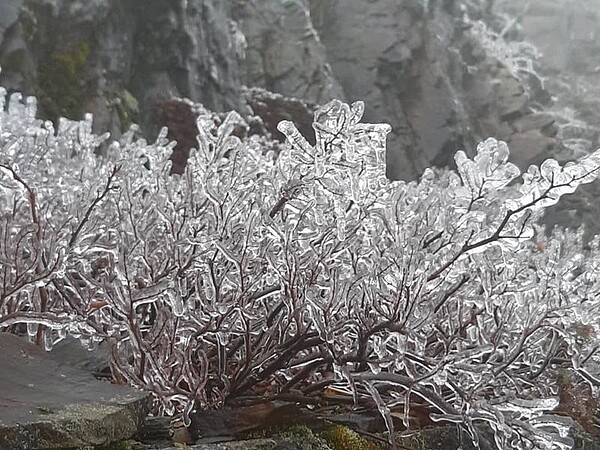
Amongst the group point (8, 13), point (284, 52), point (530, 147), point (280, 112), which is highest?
point (284, 52)

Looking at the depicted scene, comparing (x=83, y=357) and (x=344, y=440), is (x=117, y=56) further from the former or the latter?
(x=344, y=440)

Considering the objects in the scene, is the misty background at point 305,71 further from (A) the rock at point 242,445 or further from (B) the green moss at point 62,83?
(A) the rock at point 242,445

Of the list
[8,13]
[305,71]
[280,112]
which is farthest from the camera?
[305,71]

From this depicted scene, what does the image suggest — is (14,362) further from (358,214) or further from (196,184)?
(358,214)

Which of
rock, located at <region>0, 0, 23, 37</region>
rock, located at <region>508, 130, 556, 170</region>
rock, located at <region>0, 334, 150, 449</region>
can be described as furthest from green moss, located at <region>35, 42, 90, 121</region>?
rock, located at <region>508, 130, 556, 170</region>

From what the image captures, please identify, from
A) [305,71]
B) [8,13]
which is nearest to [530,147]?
[305,71]

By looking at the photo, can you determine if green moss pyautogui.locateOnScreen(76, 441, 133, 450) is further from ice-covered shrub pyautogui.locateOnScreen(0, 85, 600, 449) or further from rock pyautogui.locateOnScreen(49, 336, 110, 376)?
rock pyautogui.locateOnScreen(49, 336, 110, 376)

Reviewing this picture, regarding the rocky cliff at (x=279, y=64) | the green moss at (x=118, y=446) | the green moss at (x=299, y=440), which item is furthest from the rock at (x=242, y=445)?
the rocky cliff at (x=279, y=64)
